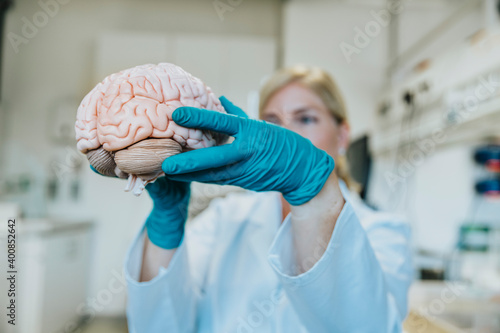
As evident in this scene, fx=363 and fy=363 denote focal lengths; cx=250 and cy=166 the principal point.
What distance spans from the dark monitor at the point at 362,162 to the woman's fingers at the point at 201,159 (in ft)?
5.02

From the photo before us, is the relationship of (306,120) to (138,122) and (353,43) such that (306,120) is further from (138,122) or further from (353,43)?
(353,43)

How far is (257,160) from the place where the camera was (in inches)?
22.4

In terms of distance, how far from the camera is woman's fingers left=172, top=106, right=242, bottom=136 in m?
0.50

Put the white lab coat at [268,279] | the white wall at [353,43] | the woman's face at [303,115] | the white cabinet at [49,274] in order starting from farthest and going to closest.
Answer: the white wall at [353,43] < the white cabinet at [49,274] < the woman's face at [303,115] < the white lab coat at [268,279]

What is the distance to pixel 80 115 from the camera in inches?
21.2

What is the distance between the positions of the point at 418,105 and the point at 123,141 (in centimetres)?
199

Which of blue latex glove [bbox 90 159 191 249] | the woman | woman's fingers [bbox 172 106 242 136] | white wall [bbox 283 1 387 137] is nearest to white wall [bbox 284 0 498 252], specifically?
white wall [bbox 283 1 387 137]

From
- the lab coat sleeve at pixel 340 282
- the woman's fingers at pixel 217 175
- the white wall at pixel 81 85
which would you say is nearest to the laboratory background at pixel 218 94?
the white wall at pixel 81 85

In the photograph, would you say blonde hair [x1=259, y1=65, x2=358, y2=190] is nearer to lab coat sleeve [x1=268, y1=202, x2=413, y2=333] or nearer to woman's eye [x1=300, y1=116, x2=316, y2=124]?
woman's eye [x1=300, y1=116, x2=316, y2=124]

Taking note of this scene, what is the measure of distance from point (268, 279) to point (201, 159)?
0.50 meters

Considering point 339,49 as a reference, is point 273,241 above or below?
below

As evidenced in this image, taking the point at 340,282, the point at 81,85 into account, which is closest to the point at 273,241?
the point at 340,282

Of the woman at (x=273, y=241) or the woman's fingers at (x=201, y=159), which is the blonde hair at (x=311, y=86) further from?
the woman's fingers at (x=201, y=159)

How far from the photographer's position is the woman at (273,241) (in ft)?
1.88
